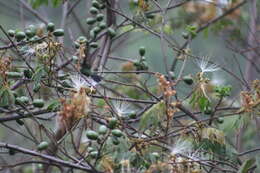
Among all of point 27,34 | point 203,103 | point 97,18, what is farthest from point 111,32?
point 203,103

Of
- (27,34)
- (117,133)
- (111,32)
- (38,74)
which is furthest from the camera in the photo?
(111,32)

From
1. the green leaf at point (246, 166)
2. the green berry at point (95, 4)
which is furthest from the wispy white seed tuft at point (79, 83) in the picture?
the green berry at point (95, 4)

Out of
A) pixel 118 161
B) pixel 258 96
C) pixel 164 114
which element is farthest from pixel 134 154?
pixel 258 96

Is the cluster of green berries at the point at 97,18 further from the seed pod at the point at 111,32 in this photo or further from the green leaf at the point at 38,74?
the green leaf at the point at 38,74

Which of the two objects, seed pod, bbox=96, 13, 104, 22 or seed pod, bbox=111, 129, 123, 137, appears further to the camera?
seed pod, bbox=96, 13, 104, 22

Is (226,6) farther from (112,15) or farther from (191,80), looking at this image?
(191,80)

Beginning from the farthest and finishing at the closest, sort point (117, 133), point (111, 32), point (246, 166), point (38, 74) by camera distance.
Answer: point (111, 32), point (38, 74), point (246, 166), point (117, 133)

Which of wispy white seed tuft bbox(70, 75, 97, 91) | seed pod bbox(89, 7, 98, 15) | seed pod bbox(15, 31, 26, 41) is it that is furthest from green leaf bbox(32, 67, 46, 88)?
seed pod bbox(89, 7, 98, 15)

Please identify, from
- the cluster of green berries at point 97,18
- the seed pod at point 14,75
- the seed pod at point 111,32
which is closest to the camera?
the seed pod at point 14,75

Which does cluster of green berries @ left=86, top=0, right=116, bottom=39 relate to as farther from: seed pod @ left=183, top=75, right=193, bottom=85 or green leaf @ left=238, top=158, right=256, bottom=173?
green leaf @ left=238, top=158, right=256, bottom=173

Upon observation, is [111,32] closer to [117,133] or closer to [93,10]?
[93,10]

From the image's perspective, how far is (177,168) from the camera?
2188mm

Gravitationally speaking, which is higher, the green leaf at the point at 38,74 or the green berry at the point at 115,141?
the green leaf at the point at 38,74

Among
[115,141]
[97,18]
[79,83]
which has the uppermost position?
[97,18]
